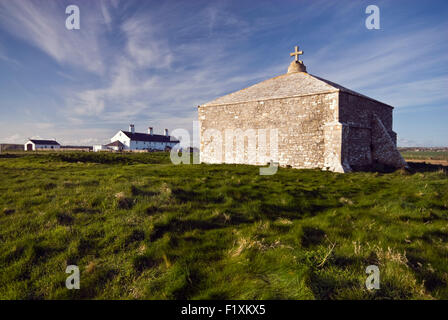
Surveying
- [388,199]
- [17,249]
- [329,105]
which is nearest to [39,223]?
[17,249]

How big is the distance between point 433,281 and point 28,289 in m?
6.15

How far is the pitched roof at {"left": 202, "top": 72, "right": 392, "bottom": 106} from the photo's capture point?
1808cm

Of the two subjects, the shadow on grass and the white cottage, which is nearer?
the shadow on grass

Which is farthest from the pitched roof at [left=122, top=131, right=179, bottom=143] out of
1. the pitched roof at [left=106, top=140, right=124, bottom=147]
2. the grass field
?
the grass field

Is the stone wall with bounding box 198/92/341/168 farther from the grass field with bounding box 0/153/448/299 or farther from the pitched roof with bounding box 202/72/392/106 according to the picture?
the grass field with bounding box 0/153/448/299

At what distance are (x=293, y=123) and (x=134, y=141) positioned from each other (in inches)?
2788

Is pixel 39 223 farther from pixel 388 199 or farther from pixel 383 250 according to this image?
pixel 388 199

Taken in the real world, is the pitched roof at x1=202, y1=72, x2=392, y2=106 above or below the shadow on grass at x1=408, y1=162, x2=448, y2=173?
above

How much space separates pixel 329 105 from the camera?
16.9 m

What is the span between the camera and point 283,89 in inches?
788

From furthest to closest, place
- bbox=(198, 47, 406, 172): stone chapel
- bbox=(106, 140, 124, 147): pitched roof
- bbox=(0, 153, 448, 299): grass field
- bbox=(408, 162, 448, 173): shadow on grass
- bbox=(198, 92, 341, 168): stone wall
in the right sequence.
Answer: bbox=(106, 140, 124, 147): pitched roof → bbox=(198, 92, 341, 168): stone wall → bbox=(408, 162, 448, 173): shadow on grass → bbox=(198, 47, 406, 172): stone chapel → bbox=(0, 153, 448, 299): grass field

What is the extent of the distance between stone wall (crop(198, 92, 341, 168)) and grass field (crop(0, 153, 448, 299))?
32.8ft

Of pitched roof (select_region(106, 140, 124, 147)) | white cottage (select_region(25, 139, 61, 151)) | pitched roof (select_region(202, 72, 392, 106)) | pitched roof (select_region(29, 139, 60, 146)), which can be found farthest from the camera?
pitched roof (select_region(29, 139, 60, 146))
